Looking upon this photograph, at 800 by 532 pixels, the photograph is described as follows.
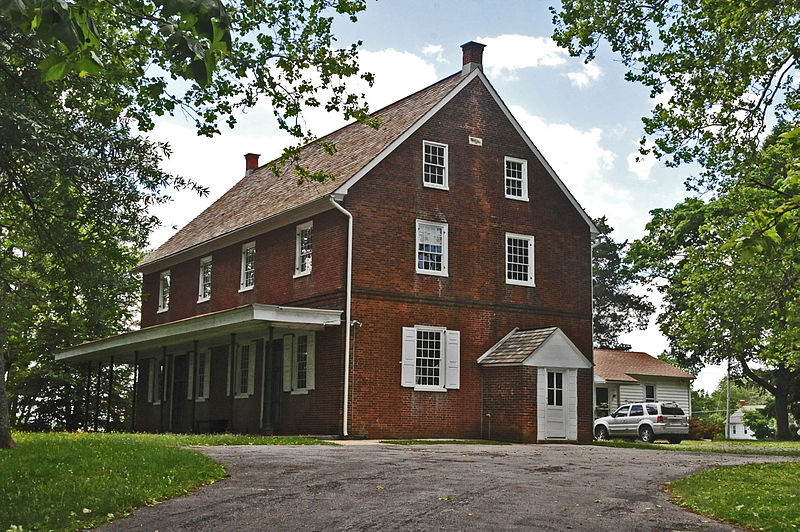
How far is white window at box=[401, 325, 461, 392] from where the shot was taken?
25.5m

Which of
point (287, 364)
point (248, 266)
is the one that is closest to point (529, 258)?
point (287, 364)

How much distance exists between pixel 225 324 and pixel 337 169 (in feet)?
20.7

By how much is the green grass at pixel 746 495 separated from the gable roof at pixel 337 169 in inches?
502

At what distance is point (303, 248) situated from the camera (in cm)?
2712

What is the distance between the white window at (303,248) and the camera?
26.7 metres

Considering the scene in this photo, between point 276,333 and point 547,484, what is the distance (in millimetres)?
15956

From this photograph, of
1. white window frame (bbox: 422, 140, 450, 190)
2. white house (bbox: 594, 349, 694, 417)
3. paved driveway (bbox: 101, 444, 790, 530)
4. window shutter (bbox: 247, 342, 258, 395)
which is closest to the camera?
paved driveway (bbox: 101, 444, 790, 530)

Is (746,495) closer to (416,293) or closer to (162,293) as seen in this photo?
(416,293)

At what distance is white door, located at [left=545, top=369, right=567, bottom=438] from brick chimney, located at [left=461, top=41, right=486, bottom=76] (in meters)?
9.89

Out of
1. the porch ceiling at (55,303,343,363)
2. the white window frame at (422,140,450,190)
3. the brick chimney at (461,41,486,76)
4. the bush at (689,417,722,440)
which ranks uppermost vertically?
the brick chimney at (461,41,486,76)

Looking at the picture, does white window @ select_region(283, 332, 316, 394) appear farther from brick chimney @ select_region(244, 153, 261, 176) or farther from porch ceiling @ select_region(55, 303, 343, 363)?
brick chimney @ select_region(244, 153, 261, 176)

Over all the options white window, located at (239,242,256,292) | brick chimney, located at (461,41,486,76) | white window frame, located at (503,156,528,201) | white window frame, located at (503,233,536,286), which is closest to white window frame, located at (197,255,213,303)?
white window, located at (239,242,256,292)

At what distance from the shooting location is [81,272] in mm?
17219

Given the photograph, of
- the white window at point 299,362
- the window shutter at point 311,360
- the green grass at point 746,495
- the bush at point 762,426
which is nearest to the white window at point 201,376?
the white window at point 299,362
